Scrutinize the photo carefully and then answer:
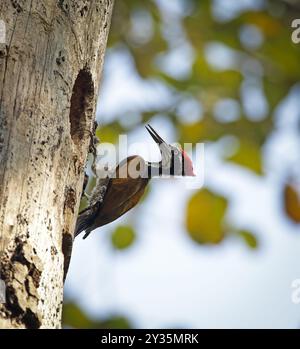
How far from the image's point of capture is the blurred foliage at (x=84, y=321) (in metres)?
4.59

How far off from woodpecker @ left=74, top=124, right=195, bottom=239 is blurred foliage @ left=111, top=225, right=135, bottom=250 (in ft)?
1.41

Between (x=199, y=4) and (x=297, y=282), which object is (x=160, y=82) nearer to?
(x=199, y=4)

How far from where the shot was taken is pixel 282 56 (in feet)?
17.2

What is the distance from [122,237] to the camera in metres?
5.56

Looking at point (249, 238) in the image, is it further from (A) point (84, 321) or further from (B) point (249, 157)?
(A) point (84, 321)

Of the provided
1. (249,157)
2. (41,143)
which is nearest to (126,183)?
(249,157)

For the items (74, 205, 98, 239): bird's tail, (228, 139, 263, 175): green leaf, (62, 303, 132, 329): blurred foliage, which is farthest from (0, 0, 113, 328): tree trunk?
(228, 139, 263, 175): green leaf

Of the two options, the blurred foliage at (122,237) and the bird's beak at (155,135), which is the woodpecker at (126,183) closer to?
the bird's beak at (155,135)

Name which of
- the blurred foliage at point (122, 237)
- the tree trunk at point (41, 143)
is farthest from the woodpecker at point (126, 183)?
the tree trunk at point (41, 143)

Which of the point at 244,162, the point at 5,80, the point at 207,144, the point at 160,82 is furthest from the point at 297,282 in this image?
the point at 5,80

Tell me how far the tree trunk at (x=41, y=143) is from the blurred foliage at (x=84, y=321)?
1.81 m

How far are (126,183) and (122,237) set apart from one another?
57 cm

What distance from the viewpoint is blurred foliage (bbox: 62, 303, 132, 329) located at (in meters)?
4.59
